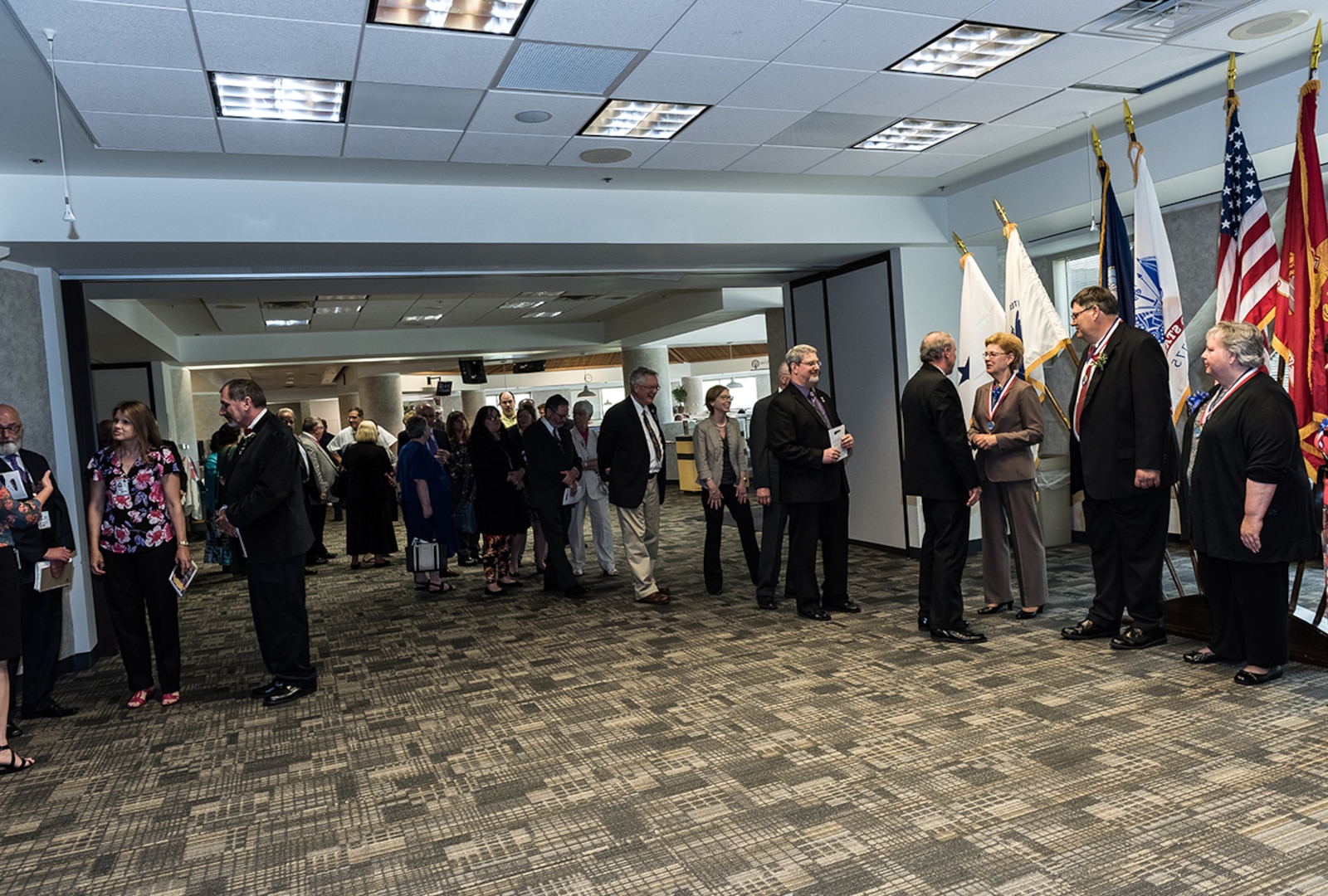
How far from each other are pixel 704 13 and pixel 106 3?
2188mm

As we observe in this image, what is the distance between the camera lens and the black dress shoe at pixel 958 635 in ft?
15.7

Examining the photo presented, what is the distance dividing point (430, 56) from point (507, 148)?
143cm

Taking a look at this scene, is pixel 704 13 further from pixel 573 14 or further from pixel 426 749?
pixel 426 749

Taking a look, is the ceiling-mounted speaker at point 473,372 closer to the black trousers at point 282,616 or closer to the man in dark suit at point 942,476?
the black trousers at point 282,616

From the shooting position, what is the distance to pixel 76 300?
6.40 m

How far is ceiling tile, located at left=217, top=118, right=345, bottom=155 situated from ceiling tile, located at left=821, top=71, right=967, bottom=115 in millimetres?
2678

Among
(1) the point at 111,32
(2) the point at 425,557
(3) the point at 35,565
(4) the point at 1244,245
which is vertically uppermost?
(1) the point at 111,32

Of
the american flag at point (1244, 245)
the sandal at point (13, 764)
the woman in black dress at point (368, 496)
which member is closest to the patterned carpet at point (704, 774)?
the sandal at point (13, 764)

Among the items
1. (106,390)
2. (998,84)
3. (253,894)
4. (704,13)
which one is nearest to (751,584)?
(998,84)

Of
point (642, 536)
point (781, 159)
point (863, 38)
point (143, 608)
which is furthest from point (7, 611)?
point (781, 159)

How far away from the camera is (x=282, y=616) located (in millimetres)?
4562

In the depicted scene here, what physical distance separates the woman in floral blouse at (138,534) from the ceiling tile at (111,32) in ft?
5.27

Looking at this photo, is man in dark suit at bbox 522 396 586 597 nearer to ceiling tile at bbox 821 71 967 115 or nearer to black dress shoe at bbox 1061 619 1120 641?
ceiling tile at bbox 821 71 967 115

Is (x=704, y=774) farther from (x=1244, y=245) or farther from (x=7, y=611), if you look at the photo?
(x=1244, y=245)
